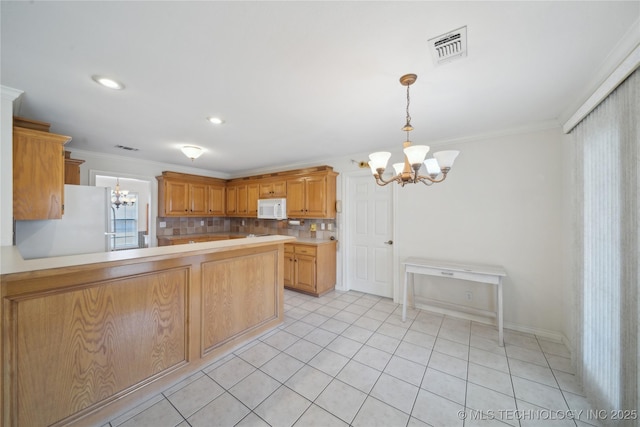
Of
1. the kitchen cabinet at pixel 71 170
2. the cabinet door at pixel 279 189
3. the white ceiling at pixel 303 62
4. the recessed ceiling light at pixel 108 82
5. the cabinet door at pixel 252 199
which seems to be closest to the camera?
the white ceiling at pixel 303 62

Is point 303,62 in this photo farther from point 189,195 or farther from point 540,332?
point 189,195

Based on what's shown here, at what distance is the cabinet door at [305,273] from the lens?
382cm

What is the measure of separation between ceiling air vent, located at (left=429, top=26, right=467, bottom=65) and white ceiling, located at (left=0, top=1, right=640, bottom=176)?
36 millimetres

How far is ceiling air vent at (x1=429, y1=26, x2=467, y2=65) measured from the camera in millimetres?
1295

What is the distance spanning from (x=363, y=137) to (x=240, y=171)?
3.55 meters

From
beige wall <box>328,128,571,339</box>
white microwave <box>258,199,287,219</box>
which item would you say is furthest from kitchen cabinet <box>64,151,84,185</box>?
beige wall <box>328,128,571,339</box>

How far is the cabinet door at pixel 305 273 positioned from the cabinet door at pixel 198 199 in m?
2.62

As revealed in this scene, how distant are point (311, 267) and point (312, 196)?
1.27 m

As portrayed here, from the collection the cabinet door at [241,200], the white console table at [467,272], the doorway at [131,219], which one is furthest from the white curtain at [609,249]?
the doorway at [131,219]

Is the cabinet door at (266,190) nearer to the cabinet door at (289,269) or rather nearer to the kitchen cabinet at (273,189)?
the kitchen cabinet at (273,189)

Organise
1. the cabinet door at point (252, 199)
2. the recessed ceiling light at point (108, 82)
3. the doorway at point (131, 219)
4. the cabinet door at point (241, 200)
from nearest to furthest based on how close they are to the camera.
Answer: the recessed ceiling light at point (108, 82) < the cabinet door at point (252, 199) < the cabinet door at point (241, 200) < the doorway at point (131, 219)

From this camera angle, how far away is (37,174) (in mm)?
2121

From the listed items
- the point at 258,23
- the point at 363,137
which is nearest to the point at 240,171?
the point at 363,137

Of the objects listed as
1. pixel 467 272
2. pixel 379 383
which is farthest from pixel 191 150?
pixel 467 272
